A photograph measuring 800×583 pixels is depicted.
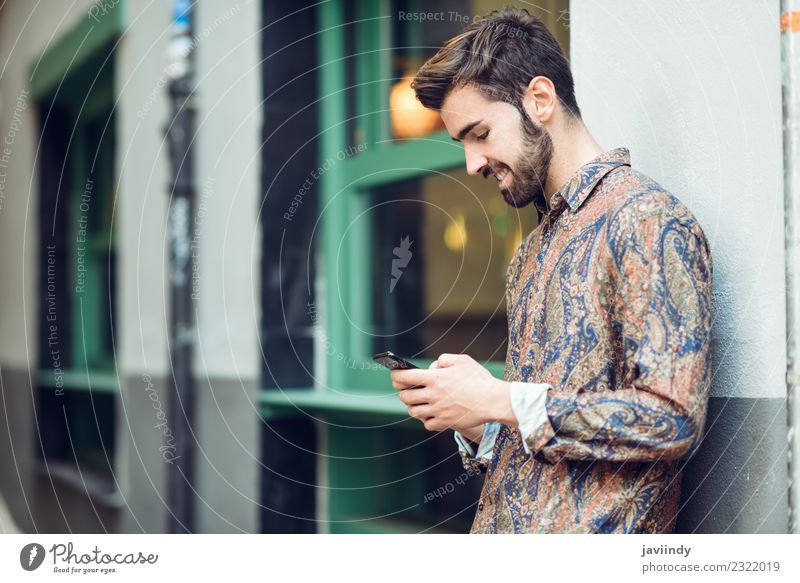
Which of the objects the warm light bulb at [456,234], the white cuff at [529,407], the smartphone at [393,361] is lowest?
the white cuff at [529,407]

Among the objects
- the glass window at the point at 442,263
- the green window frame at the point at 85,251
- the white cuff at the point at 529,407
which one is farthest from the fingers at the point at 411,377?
the green window frame at the point at 85,251

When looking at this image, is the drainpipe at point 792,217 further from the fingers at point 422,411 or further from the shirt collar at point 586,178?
the fingers at point 422,411

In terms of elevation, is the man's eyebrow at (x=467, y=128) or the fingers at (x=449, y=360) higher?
the man's eyebrow at (x=467, y=128)

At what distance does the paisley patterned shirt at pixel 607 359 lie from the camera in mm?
1170

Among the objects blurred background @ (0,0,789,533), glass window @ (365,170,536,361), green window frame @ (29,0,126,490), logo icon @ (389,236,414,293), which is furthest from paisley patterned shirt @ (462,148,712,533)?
green window frame @ (29,0,126,490)

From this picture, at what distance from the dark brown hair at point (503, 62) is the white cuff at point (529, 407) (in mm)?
479

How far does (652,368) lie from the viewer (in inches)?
45.9

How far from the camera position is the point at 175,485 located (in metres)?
3.16

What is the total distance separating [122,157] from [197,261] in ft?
2.91

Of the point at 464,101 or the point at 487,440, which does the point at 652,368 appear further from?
the point at 464,101
